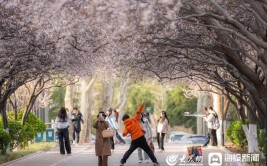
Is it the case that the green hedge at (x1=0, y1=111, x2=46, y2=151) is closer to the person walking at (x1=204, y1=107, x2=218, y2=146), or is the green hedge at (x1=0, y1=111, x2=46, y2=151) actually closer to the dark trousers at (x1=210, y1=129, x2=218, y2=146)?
the person walking at (x1=204, y1=107, x2=218, y2=146)

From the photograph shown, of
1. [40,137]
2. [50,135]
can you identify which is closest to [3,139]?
[50,135]

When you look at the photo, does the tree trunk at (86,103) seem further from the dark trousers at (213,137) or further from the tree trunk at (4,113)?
the tree trunk at (4,113)

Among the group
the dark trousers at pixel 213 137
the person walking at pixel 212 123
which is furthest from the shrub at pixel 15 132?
the dark trousers at pixel 213 137

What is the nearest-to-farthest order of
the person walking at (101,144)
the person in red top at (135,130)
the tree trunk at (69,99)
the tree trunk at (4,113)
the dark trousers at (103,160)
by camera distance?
1. the person walking at (101,144)
2. the dark trousers at (103,160)
3. the person in red top at (135,130)
4. the tree trunk at (4,113)
5. the tree trunk at (69,99)

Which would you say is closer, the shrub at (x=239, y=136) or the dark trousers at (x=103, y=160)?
the dark trousers at (x=103, y=160)

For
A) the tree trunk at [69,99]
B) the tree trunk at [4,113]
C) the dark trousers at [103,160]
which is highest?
the tree trunk at [69,99]

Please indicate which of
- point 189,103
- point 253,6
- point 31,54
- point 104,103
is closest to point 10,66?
point 31,54

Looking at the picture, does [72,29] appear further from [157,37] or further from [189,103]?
[189,103]

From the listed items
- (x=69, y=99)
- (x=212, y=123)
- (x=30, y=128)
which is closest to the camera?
(x=212, y=123)

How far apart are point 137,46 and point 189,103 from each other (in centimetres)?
6441

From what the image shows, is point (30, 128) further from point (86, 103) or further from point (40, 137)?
point (86, 103)

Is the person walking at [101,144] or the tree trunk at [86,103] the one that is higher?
the tree trunk at [86,103]

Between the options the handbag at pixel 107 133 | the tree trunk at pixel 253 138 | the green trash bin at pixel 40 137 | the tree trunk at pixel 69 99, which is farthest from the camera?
the tree trunk at pixel 69 99

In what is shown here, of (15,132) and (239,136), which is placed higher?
(15,132)
